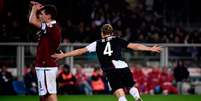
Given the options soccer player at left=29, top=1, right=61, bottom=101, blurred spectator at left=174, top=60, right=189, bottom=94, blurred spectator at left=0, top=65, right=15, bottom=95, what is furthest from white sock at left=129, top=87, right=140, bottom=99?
blurred spectator at left=174, top=60, right=189, bottom=94

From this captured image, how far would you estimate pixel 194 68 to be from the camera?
25.7 m

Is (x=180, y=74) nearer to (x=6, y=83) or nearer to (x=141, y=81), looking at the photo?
(x=141, y=81)

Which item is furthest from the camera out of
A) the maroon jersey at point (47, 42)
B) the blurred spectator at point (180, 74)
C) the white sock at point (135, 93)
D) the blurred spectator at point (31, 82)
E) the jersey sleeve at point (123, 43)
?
the blurred spectator at point (180, 74)

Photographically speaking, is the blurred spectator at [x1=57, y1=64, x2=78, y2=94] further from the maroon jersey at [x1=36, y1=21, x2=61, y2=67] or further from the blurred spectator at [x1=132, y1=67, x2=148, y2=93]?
the maroon jersey at [x1=36, y1=21, x2=61, y2=67]

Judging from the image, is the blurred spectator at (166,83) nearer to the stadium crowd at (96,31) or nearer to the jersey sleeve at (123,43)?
the stadium crowd at (96,31)

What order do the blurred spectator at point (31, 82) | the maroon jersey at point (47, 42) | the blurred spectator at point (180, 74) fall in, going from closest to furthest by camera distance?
the maroon jersey at point (47, 42) → the blurred spectator at point (31, 82) → the blurred spectator at point (180, 74)

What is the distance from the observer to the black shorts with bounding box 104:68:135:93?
13.0 metres

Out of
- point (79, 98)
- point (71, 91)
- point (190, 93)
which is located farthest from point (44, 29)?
point (190, 93)

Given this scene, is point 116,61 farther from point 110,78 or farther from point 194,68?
point 194,68

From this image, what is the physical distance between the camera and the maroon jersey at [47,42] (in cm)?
1240

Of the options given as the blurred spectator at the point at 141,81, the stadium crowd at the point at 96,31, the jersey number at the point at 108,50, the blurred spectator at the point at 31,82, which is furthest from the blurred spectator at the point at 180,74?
the jersey number at the point at 108,50

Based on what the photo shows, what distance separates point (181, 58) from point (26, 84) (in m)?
5.88

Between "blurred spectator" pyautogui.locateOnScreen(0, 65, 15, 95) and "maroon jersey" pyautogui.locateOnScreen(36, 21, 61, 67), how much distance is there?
10864mm

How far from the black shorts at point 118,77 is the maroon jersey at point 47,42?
4.16 feet
